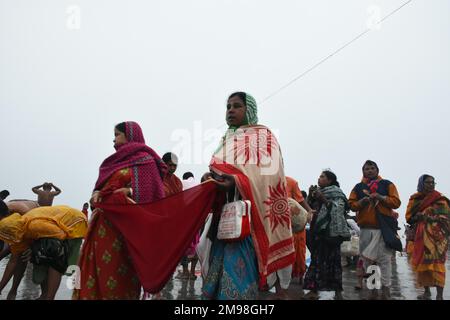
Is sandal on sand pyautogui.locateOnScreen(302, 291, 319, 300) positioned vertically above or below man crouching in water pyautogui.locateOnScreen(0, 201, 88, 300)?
below

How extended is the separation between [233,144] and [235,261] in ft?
3.05

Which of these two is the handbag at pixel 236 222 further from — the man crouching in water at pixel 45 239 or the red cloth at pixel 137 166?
the man crouching in water at pixel 45 239

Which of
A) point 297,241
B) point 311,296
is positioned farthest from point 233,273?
point 297,241

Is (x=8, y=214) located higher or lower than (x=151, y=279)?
higher

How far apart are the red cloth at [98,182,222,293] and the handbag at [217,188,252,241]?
0.22 meters

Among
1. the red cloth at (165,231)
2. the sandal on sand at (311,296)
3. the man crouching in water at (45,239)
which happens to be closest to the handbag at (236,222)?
the red cloth at (165,231)

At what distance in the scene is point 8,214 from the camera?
18.0 feet

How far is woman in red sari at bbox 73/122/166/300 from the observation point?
11.3 ft

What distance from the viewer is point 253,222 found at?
3.12 metres

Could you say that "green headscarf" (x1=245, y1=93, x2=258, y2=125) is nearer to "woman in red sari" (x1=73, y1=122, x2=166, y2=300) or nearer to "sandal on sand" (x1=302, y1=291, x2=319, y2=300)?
"woman in red sari" (x1=73, y1=122, x2=166, y2=300)

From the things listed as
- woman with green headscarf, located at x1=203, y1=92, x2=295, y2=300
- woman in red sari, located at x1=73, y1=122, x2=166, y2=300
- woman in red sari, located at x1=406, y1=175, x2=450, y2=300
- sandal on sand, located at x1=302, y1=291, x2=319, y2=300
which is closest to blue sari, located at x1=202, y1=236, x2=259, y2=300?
woman with green headscarf, located at x1=203, y1=92, x2=295, y2=300
